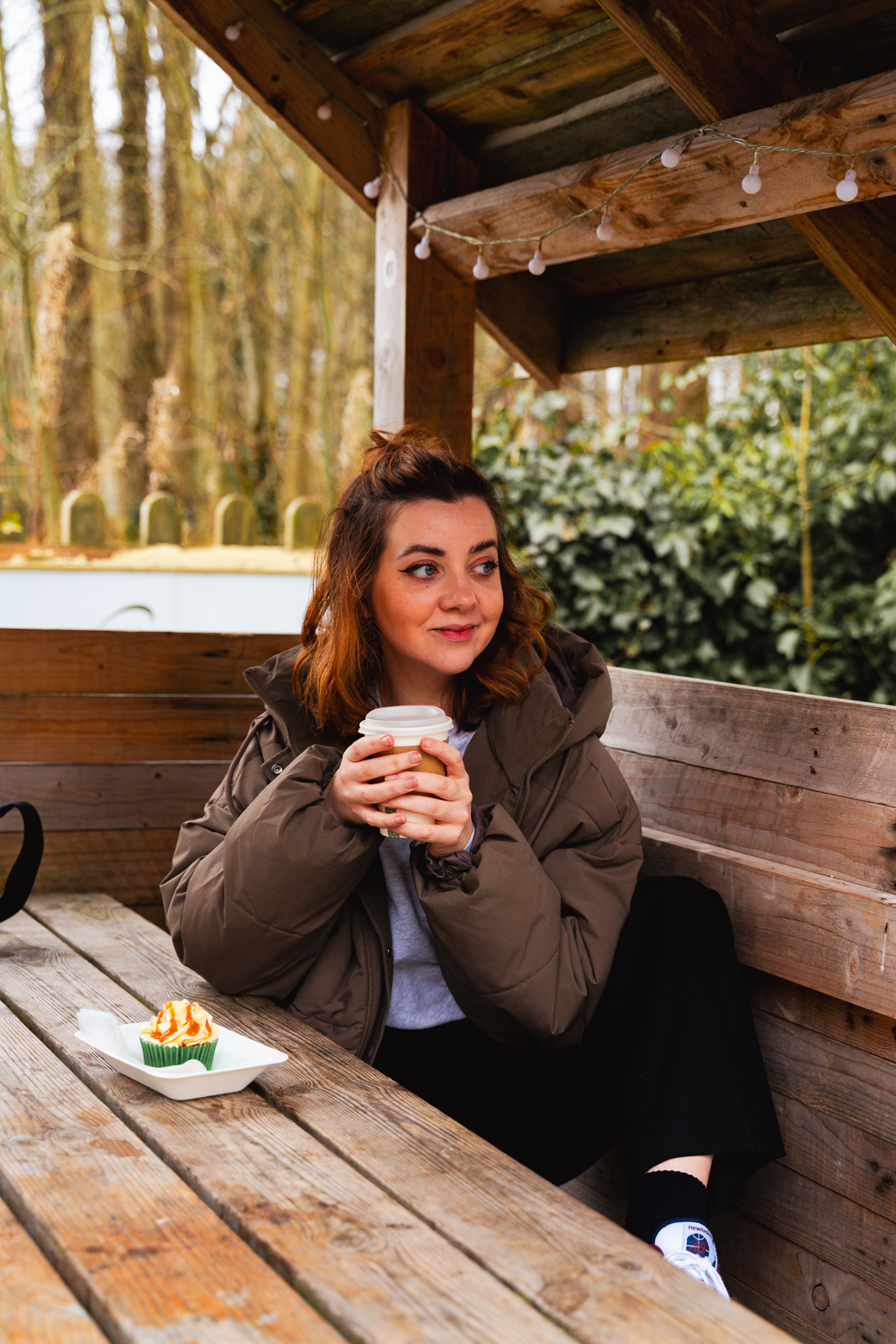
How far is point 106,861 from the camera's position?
2908mm

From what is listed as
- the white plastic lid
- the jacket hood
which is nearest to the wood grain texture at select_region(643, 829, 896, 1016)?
the jacket hood

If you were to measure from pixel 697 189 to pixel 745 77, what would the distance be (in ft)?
0.61

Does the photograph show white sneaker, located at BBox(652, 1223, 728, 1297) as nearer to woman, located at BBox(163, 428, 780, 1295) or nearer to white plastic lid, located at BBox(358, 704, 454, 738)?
woman, located at BBox(163, 428, 780, 1295)

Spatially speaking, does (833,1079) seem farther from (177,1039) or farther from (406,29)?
(406,29)

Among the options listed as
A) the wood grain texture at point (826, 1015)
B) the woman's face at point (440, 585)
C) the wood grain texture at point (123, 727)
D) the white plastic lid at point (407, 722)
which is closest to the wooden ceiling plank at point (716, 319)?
the woman's face at point (440, 585)

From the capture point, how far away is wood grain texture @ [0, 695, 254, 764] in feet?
9.30

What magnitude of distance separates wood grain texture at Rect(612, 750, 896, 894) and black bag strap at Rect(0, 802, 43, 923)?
3.50 ft

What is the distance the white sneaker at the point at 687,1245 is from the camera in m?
1.58

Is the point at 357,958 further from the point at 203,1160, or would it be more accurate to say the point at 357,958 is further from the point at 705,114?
the point at 705,114

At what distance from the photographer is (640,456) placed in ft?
18.0

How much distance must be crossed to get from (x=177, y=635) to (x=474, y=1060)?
4.37 feet

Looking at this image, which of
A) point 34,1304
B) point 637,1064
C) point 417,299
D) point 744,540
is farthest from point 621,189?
point 744,540

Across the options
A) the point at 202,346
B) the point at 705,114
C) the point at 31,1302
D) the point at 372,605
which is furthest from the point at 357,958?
the point at 202,346

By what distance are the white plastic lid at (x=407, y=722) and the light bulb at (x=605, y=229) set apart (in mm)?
1136
